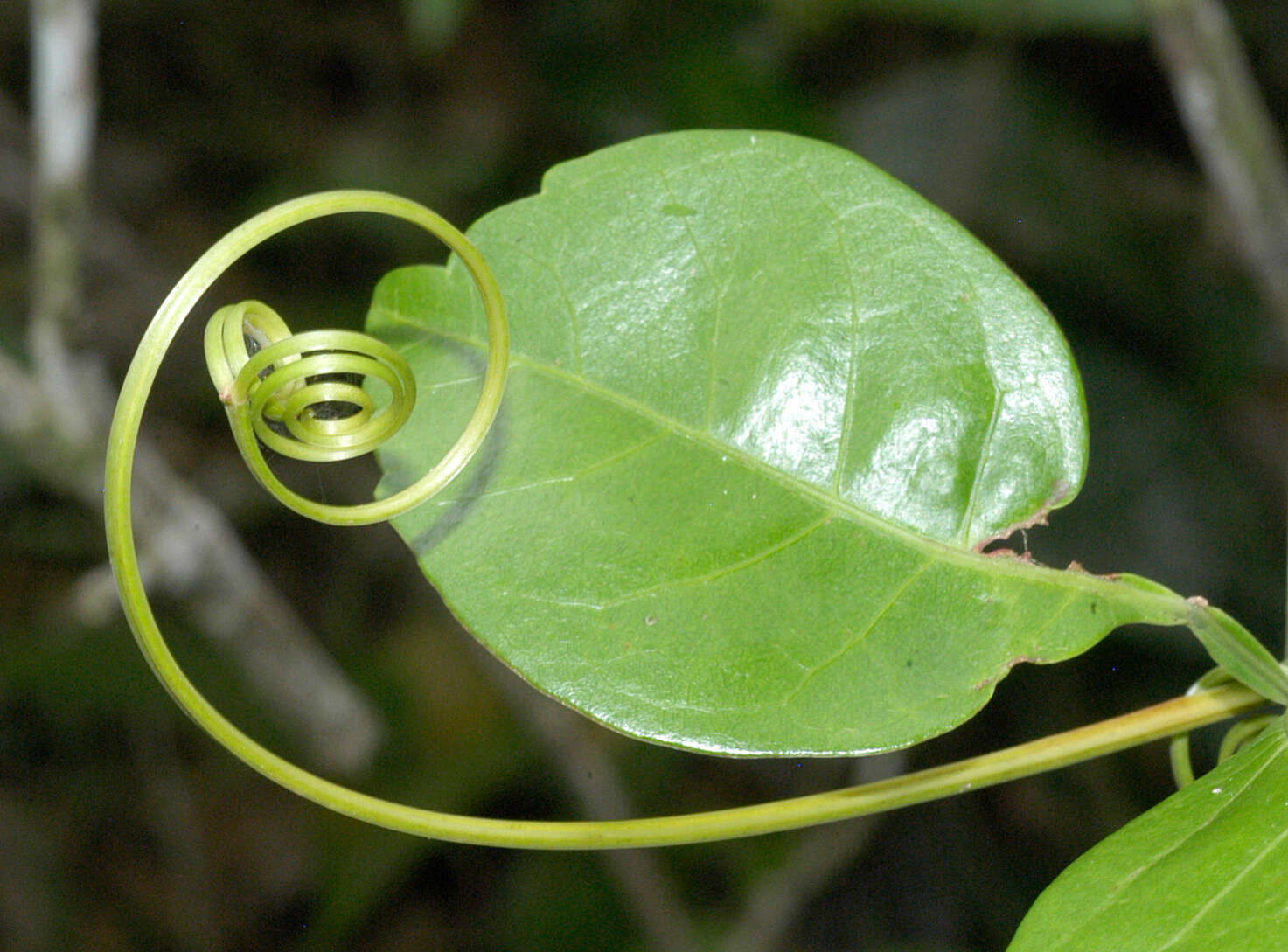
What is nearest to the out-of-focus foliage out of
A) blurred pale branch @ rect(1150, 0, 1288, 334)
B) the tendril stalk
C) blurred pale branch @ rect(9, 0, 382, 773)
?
blurred pale branch @ rect(1150, 0, 1288, 334)

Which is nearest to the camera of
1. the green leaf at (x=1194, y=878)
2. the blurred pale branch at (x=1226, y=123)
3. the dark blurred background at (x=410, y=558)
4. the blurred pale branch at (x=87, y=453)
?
the green leaf at (x=1194, y=878)

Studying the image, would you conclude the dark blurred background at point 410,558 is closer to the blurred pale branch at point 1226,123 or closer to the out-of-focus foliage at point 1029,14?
the out-of-focus foliage at point 1029,14

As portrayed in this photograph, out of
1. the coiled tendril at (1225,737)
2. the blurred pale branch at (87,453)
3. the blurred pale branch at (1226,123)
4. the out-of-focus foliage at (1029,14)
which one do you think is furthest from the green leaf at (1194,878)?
the out-of-focus foliage at (1029,14)

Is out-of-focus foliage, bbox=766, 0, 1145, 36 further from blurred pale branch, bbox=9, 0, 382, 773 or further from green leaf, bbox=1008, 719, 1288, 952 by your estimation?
green leaf, bbox=1008, 719, 1288, 952

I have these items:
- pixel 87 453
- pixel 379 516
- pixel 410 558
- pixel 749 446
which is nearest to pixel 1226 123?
pixel 749 446

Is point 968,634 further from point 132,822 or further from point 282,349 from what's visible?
point 132,822

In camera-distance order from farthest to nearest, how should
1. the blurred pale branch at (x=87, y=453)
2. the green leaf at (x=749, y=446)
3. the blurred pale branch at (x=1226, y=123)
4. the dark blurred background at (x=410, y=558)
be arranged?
the dark blurred background at (x=410, y=558), the blurred pale branch at (x=1226, y=123), the blurred pale branch at (x=87, y=453), the green leaf at (x=749, y=446)

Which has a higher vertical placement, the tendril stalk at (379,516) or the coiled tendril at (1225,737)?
the tendril stalk at (379,516)
